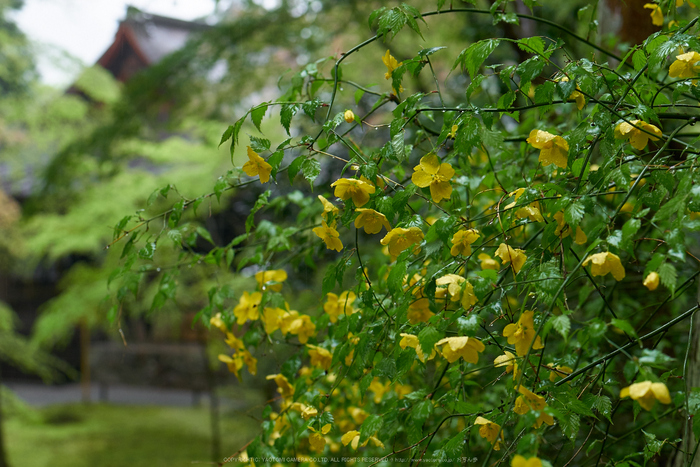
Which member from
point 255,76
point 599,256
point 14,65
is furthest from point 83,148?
point 599,256

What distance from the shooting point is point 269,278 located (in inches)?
39.8

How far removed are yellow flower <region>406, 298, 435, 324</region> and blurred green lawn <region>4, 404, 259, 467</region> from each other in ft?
10.3

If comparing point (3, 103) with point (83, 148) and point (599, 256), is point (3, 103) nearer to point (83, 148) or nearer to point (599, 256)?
point (83, 148)

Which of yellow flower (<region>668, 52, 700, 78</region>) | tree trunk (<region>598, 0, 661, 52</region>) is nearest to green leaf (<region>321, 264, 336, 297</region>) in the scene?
yellow flower (<region>668, 52, 700, 78</region>)

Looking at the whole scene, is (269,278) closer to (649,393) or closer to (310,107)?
(310,107)

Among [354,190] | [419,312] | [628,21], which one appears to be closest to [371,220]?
[354,190]

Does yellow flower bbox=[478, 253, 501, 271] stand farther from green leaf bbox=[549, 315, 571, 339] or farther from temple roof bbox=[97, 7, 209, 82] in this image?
temple roof bbox=[97, 7, 209, 82]

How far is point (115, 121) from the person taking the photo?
3.39 m

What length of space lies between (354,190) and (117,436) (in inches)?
213

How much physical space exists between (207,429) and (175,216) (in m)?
4.91

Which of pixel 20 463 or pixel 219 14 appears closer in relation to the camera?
pixel 219 14

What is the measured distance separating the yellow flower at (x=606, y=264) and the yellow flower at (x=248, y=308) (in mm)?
567

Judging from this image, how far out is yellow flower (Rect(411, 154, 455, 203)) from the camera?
69cm

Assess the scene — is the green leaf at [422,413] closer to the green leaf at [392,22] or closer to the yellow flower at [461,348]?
the yellow flower at [461,348]
